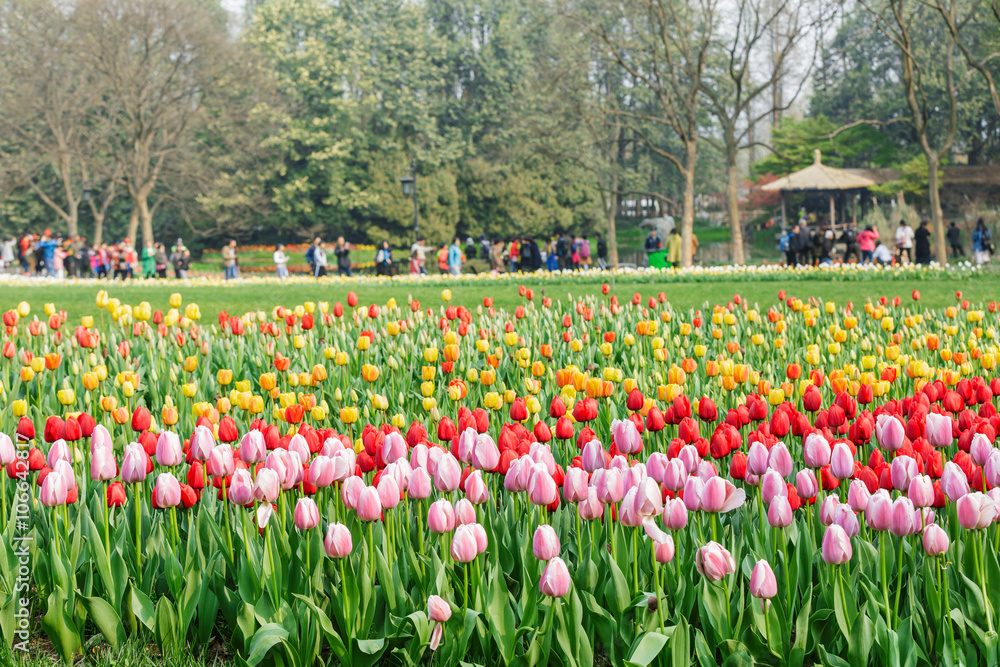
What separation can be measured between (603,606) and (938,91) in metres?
40.8

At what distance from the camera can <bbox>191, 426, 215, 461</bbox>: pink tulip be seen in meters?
2.62

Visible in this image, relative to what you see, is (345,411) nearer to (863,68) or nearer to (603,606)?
(603,606)

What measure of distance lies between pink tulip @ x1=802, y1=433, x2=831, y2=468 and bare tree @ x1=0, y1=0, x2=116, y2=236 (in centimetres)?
3479

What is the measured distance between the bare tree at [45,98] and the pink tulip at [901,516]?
3521 cm

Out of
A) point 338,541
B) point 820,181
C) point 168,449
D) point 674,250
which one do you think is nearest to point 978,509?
point 338,541

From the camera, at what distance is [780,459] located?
7.89ft

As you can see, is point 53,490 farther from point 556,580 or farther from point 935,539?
point 935,539

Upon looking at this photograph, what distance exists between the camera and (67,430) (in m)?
2.85

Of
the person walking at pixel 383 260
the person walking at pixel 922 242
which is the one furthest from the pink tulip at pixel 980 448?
the person walking at pixel 383 260

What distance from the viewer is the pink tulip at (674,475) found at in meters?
2.33

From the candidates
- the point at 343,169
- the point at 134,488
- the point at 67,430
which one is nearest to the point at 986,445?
the point at 134,488

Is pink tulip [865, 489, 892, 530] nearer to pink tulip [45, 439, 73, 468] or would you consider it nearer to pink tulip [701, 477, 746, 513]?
pink tulip [701, 477, 746, 513]

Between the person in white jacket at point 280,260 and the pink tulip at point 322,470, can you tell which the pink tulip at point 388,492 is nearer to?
the pink tulip at point 322,470

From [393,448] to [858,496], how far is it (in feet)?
3.98
